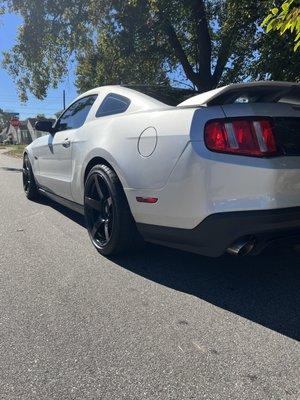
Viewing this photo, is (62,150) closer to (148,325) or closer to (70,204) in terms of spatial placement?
(70,204)

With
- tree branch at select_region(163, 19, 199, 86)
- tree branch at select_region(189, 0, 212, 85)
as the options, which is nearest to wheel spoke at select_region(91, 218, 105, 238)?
tree branch at select_region(163, 19, 199, 86)

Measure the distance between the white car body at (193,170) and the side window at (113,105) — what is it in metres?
0.12

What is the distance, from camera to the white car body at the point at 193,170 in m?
2.92

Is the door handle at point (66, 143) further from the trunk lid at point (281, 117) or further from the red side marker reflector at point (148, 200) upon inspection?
the trunk lid at point (281, 117)

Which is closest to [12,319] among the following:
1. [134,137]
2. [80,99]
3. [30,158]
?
[134,137]

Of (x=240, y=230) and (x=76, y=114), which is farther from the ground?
(x=76, y=114)

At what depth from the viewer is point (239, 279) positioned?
11.9 ft

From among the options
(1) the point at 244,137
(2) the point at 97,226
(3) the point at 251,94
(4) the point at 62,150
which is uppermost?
(3) the point at 251,94

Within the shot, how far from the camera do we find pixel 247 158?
291cm

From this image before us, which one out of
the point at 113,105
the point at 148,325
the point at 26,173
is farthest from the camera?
the point at 26,173

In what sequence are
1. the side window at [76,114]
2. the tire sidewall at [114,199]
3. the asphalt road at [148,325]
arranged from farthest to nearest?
the side window at [76,114] < the tire sidewall at [114,199] < the asphalt road at [148,325]

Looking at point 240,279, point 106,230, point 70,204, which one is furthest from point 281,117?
point 70,204

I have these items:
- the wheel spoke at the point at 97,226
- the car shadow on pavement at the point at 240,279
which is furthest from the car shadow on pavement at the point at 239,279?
the wheel spoke at the point at 97,226

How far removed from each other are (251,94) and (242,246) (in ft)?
3.54
